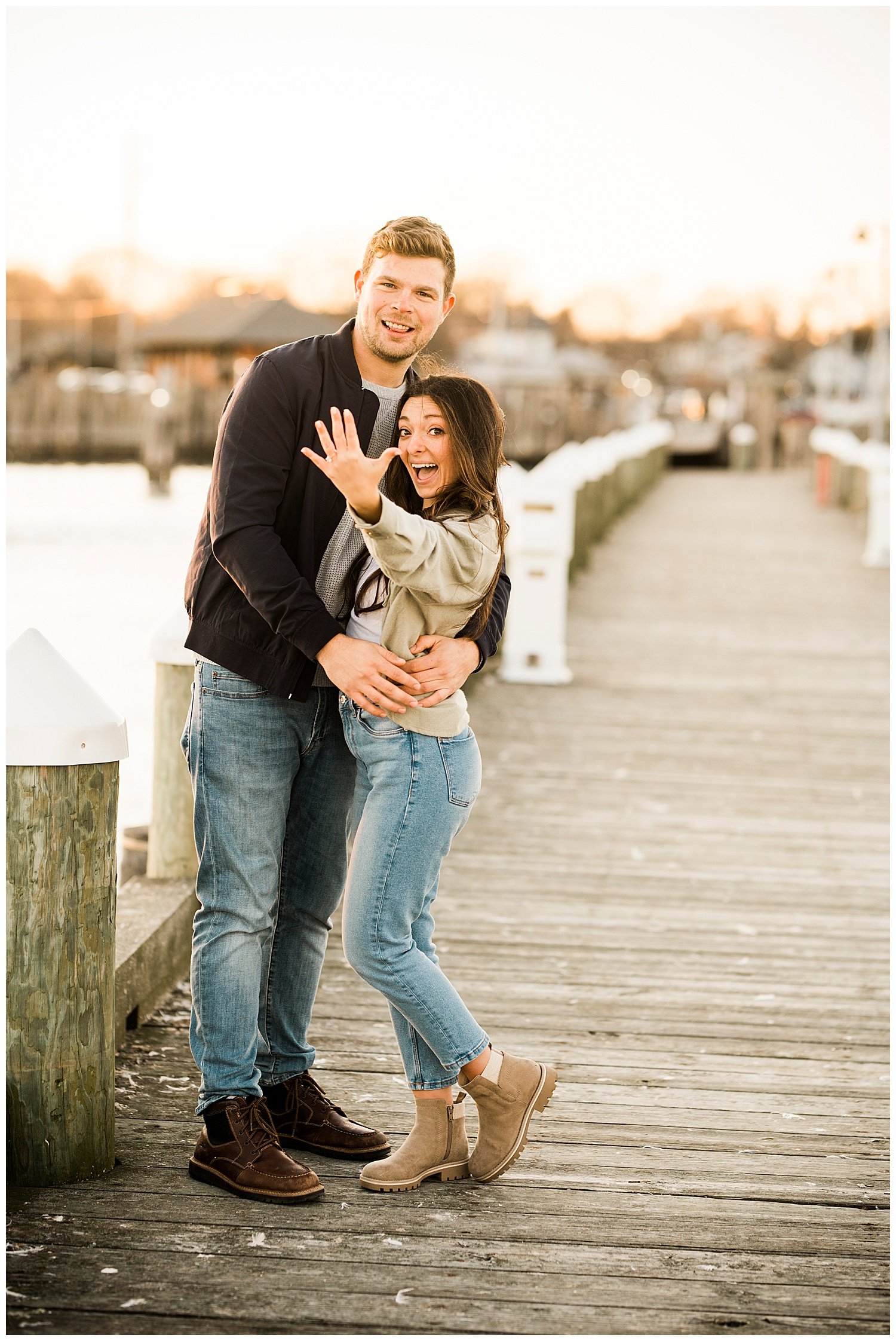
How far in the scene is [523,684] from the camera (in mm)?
10000

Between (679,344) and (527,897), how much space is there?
120431 millimetres

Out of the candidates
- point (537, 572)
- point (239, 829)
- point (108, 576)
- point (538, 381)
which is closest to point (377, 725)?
point (239, 829)

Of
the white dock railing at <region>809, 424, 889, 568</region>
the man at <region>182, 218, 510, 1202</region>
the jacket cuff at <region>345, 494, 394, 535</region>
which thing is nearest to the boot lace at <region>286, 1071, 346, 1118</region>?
the man at <region>182, 218, 510, 1202</region>

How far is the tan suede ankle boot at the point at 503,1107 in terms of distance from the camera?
128 inches

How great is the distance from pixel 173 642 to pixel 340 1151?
1.65 m

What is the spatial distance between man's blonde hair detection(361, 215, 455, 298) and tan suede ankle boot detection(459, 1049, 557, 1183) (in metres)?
1.62

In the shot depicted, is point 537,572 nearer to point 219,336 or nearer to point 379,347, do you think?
point 379,347

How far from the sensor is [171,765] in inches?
183

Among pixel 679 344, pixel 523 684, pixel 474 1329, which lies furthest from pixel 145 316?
pixel 474 1329

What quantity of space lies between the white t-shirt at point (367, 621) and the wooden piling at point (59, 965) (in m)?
0.54

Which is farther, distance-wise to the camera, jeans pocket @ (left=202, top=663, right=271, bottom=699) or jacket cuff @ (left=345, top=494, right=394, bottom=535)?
jeans pocket @ (left=202, top=663, right=271, bottom=699)

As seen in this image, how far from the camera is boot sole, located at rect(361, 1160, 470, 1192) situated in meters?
3.21

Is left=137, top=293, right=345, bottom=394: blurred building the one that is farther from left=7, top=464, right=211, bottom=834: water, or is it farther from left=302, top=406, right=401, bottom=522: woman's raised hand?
left=302, top=406, right=401, bottom=522: woman's raised hand

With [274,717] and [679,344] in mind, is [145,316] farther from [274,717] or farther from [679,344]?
[274,717]
